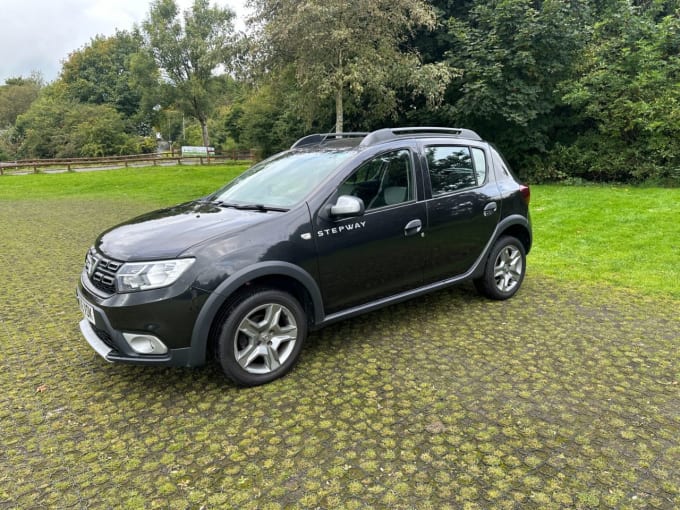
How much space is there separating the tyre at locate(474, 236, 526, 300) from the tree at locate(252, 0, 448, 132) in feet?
33.7

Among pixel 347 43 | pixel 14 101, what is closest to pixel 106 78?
pixel 14 101

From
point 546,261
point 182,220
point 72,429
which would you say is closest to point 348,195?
point 182,220

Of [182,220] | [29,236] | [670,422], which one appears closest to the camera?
[670,422]

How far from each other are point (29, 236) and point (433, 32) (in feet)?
48.4

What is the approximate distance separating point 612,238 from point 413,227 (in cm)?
547

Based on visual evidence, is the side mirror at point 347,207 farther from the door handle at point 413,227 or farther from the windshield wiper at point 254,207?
the door handle at point 413,227

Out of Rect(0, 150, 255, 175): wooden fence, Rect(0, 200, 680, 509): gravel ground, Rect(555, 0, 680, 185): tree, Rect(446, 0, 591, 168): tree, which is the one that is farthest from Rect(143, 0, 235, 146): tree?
Rect(0, 200, 680, 509): gravel ground

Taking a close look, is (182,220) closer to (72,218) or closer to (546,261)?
(546,261)

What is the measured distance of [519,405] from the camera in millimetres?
3131

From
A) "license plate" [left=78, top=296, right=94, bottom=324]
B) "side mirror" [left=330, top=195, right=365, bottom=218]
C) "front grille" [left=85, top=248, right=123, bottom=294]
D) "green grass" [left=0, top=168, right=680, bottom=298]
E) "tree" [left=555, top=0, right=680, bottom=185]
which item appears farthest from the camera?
"tree" [left=555, top=0, right=680, bottom=185]

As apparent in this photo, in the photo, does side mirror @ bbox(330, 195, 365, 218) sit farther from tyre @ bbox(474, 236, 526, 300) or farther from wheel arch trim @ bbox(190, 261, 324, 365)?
tyre @ bbox(474, 236, 526, 300)

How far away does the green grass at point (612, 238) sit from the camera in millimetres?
6043

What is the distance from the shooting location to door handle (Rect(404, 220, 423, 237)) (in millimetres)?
4066

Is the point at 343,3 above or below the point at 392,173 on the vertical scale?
above
